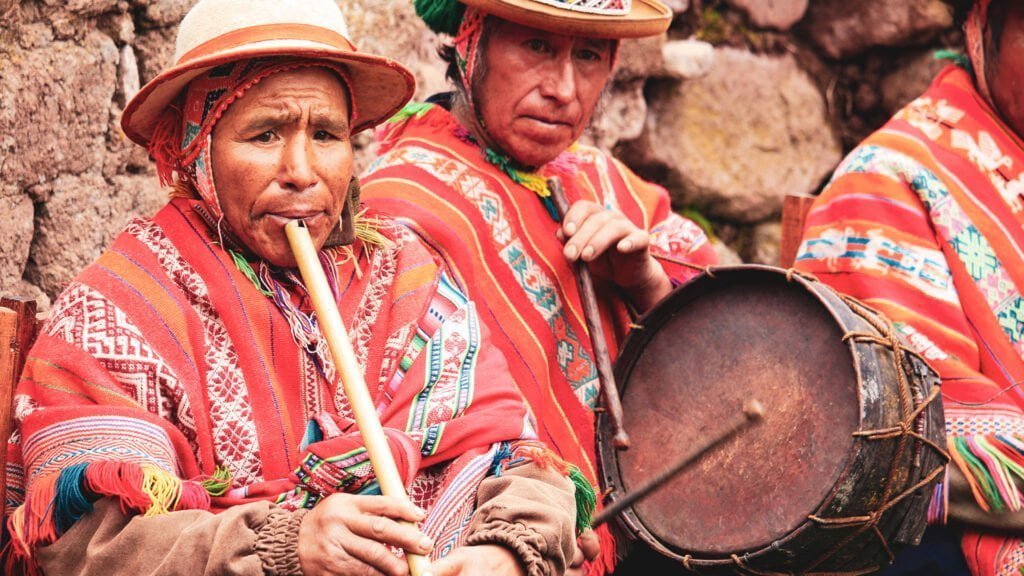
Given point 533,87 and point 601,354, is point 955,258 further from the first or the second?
point 533,87

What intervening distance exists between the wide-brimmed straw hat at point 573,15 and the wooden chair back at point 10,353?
1167 mm

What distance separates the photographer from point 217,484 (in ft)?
6.99

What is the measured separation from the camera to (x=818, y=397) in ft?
8.85

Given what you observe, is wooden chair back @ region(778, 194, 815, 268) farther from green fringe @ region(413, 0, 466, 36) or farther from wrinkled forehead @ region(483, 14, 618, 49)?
green fringe @ region(413, 0, 466, 36)

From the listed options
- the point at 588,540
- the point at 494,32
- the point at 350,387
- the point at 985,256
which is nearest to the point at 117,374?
the point at 350,387

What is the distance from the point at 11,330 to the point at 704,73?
308cm

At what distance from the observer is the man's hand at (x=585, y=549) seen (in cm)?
263

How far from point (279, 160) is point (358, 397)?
1.58 ft

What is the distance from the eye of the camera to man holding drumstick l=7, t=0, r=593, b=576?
1.95 meters

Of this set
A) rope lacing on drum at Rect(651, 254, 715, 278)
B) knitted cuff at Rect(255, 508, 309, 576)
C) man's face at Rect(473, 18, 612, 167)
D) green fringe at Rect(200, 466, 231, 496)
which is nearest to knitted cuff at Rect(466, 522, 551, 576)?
knitted cuff at Rect(255, 508, 309, 576)

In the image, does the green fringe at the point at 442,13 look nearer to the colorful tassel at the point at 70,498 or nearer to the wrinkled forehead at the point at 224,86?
the wrinkled forehead at the point at 224,86

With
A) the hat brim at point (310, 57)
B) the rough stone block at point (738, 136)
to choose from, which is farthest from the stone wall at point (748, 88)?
the hat brim at point (310, 57)

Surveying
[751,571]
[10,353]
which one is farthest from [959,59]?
[10,353]

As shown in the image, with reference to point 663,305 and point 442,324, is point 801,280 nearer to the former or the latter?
point 663,305
